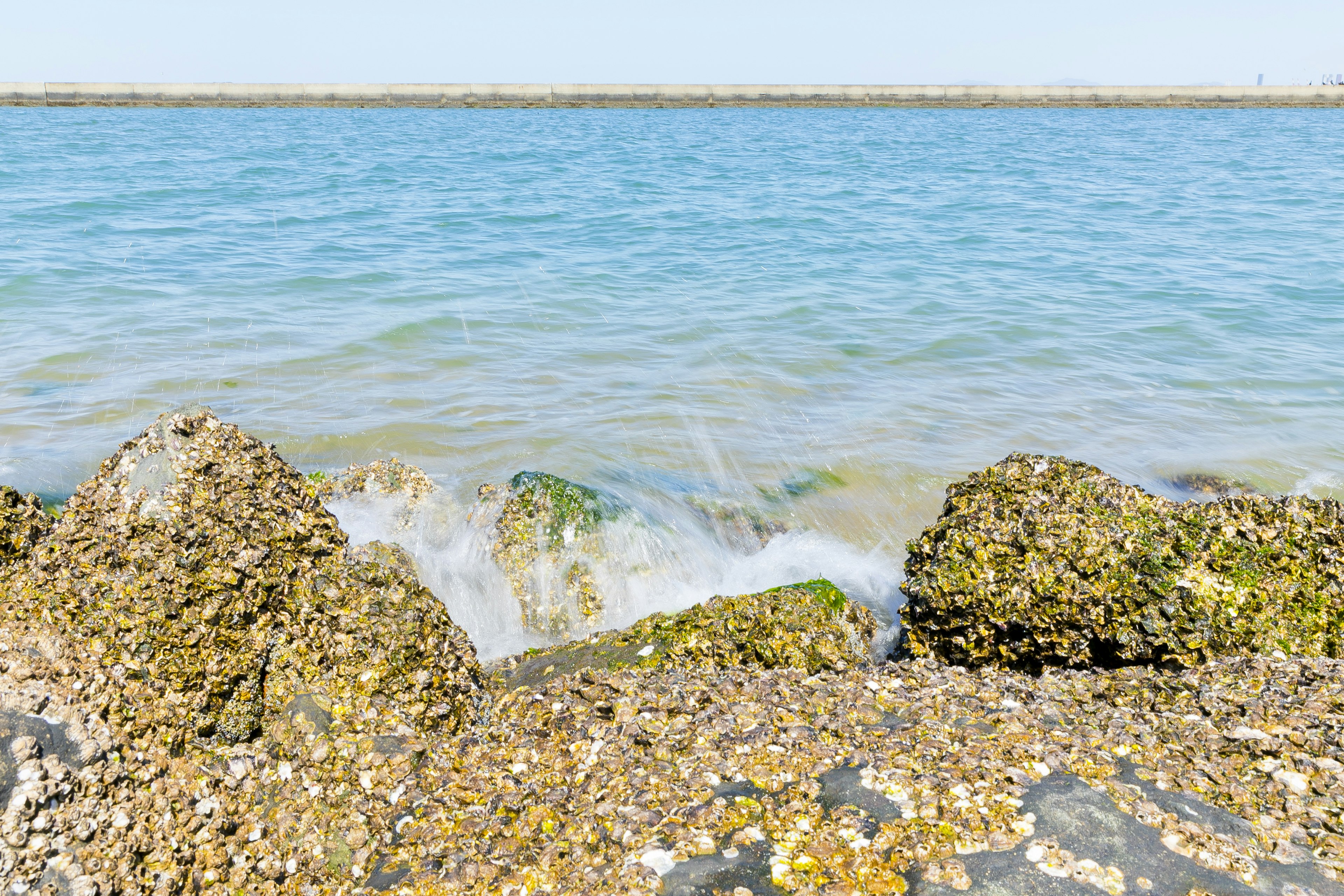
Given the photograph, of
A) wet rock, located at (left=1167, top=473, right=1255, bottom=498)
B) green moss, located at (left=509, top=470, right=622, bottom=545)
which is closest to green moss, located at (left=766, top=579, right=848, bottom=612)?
green moss, located at (left=509, top=470, right=622, bottom=545)

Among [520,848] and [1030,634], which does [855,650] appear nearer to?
[1030,634]

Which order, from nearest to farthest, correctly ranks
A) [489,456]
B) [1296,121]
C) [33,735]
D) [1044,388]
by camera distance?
1. [33,735]
2. [489,456]
3. [1044,388]
4. [1296,121]

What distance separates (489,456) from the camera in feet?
23.4

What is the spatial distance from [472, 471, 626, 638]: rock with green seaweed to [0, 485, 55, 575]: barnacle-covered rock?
2.21 metres

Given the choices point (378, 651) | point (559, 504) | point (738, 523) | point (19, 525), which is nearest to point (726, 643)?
point (378, 651)

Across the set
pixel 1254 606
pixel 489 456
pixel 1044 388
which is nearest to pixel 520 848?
pixel 1254 606

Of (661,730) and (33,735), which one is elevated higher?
(33,735)

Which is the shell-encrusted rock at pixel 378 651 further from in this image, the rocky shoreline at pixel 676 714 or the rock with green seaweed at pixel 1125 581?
the rock with green seaweed at pixel 1125 581

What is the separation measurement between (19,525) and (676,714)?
2746 mm

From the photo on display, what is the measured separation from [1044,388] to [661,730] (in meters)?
7.40

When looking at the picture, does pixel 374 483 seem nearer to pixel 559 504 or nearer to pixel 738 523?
pixel 559 504

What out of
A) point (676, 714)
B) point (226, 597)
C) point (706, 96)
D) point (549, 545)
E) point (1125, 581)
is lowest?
point (549, 545)

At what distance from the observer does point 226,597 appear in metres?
3.11

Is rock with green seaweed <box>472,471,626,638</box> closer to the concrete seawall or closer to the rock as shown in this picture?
the rock
